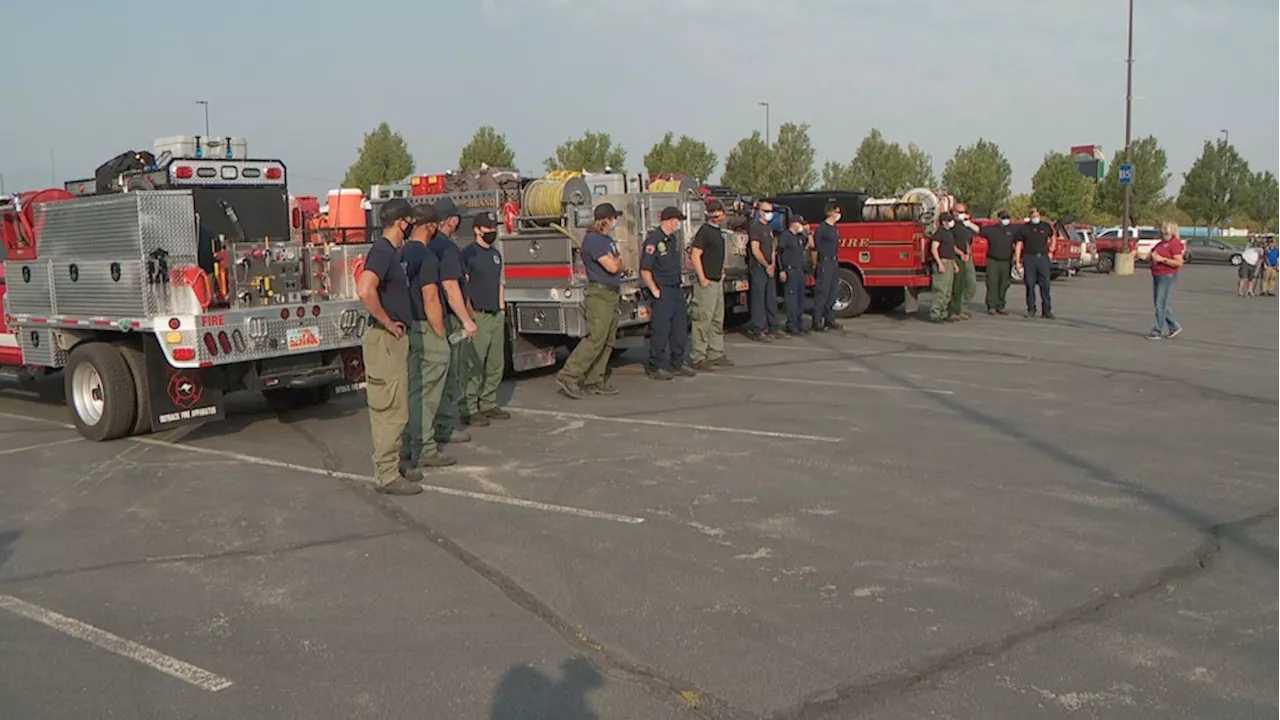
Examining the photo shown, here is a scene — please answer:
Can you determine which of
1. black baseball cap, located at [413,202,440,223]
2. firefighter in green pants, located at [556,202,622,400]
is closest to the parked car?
firefighter in green pants, located at [556,202,622,400]

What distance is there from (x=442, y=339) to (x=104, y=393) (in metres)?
3.20

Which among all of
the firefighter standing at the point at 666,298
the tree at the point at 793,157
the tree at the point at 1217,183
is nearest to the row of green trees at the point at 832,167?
the tree at the point at 793,157

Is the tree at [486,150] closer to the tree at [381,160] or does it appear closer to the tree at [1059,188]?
the tree at [381,160]

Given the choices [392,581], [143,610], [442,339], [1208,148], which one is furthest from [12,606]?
[1208,148]

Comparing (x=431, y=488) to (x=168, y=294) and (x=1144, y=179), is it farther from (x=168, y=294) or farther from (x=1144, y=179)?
(x=1144, y=179)

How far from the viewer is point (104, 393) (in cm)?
872

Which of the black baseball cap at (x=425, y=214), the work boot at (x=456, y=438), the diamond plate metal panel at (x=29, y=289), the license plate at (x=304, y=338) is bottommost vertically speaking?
the work boot at (x=456, y=438)

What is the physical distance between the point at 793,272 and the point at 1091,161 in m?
68.2

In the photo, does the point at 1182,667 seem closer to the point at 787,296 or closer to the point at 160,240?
the point at 160,240

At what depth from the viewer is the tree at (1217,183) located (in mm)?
60281

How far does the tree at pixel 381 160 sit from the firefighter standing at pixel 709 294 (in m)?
35.4

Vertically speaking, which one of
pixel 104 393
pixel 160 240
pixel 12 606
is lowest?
pixel 12 606

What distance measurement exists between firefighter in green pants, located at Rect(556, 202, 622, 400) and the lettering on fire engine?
27.3ft

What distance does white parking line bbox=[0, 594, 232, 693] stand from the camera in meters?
4.23
